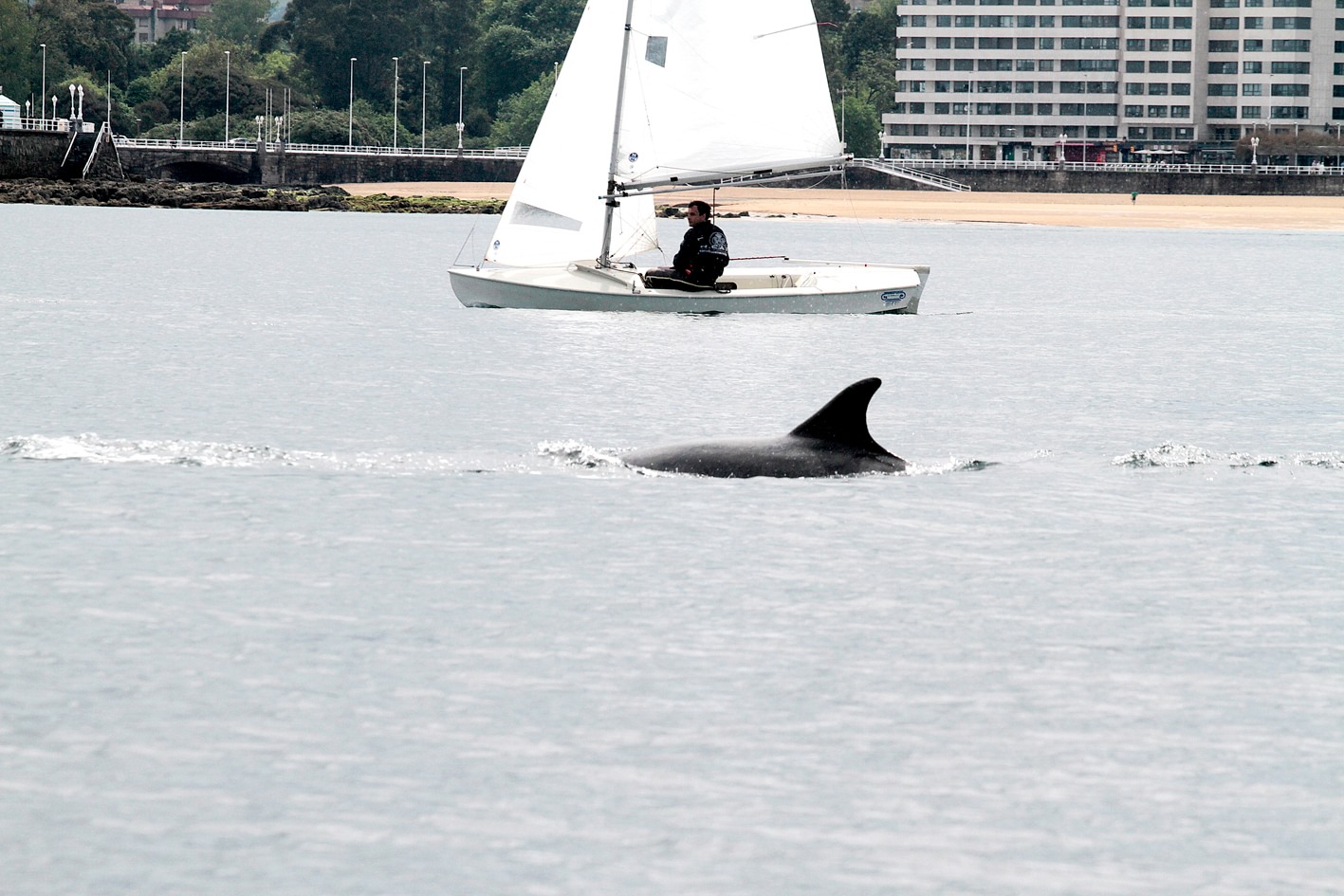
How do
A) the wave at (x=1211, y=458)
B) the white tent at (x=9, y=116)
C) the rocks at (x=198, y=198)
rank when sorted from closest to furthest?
the wave at (x=1211, y=458) < the rocks at (x=198, y=198) < the white tent at (x=9, y=116)

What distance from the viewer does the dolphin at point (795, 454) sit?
72.9 feet

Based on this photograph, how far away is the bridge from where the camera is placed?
7062 inches

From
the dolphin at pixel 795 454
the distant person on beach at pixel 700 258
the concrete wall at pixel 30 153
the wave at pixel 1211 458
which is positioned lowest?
the wave at pixel 1211 458

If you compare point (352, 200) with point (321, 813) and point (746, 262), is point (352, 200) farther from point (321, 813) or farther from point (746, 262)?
point (321, 813)

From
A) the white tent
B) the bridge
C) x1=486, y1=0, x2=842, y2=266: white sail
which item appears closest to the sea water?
x1=486, y1=0, x2=842, y2=266: white sail

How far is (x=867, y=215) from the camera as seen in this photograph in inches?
5832

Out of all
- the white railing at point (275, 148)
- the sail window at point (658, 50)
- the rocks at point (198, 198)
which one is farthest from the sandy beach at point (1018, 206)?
the sail window at point (658, 50)

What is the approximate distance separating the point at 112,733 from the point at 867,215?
13787 cm

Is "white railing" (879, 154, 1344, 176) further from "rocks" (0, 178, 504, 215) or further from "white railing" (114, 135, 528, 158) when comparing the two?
"rocks" (0, 178, 504, 215)

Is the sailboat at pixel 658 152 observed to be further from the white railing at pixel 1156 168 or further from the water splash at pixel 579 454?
the white railing at pixel 1156 168

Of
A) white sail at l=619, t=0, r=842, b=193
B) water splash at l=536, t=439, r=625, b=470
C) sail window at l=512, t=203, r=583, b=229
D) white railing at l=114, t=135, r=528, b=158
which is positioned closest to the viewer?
water splash at l=536, t=439, r=625, b=470

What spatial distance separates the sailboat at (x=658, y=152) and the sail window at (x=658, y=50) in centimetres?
3

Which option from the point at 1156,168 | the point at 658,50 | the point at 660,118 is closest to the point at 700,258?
the point at 660,118

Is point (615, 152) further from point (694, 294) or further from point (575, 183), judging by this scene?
point (694, 294)
